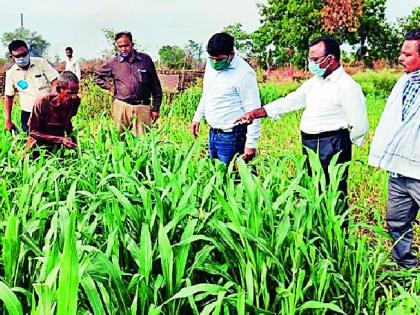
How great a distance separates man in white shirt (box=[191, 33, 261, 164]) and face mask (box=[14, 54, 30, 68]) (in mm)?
1760

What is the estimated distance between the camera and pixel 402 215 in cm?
308

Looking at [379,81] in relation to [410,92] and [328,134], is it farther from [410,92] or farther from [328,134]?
[410,92]

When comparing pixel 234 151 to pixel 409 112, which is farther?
pixel 234 151

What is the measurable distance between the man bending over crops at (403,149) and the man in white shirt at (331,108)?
0.28m

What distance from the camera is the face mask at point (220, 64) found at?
3.81 meters

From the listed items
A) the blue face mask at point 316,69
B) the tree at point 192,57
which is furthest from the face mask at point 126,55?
the tree at point 192,57

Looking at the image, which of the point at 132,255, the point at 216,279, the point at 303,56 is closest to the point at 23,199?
the point at 132,255

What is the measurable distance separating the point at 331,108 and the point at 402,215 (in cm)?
74

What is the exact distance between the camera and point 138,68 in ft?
16.3

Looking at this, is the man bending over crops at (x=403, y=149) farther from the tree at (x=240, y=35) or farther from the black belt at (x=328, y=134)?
the tree at (x=240, y=35)

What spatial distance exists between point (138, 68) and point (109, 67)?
1.05ft

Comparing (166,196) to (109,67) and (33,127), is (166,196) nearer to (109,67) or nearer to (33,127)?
(33,127)

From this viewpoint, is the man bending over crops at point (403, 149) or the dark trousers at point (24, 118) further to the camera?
the dark trousers at point (24, 118)

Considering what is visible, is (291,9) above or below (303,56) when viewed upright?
above
